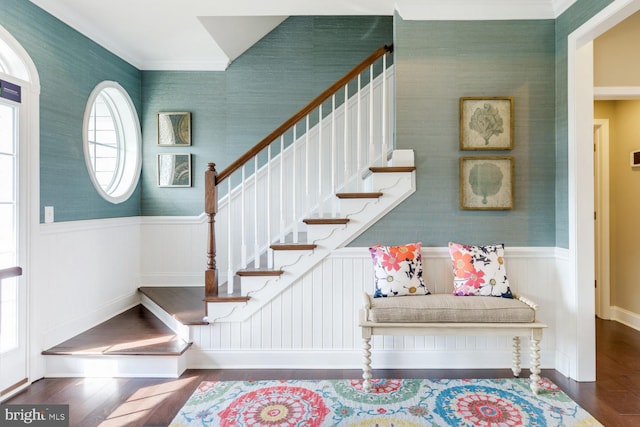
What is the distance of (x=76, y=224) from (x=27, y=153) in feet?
2.37

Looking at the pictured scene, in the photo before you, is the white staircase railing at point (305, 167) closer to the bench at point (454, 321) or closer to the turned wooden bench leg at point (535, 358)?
the bench at point (454, 321)

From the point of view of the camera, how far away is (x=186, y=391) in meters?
2.65

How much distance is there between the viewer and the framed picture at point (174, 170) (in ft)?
14.0

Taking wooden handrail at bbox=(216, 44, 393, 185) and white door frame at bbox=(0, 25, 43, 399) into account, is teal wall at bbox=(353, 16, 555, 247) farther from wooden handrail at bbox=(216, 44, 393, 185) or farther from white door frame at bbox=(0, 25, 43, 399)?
white door frame at bbox=(0, 25, 43, 399)

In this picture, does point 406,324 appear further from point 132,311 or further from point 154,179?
point 154,179

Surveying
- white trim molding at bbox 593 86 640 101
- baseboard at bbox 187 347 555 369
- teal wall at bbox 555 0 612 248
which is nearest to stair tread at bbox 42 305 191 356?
baseboard at bbox 187 347 555 369

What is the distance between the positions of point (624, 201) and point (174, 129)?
4.87 meters

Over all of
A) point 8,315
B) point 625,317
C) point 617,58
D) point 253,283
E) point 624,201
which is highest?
point 617,58

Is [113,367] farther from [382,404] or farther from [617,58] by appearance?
[617,58]

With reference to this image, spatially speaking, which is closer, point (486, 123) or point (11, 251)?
point (11, 251)

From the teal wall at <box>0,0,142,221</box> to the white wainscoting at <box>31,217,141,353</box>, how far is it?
164mm

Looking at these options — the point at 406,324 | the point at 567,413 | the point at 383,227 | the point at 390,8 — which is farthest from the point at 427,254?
the point at 390,8

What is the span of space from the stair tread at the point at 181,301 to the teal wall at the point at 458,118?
4.91ft

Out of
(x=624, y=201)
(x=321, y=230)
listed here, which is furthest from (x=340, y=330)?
(x=624, y=201)
